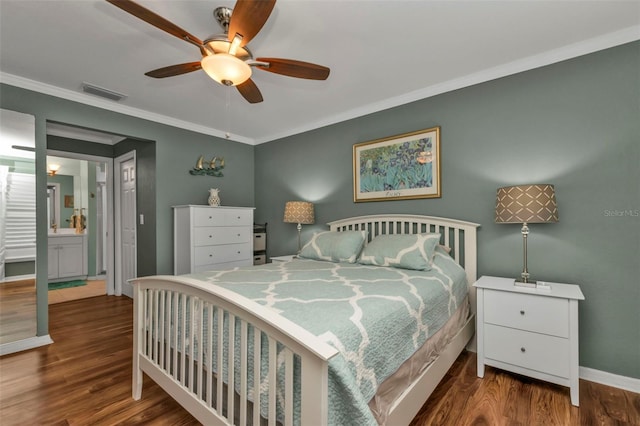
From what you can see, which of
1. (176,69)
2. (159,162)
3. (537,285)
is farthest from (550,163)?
(159,162)

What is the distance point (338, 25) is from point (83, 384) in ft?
10.1

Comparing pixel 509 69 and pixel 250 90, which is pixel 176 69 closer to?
pixel 250 90

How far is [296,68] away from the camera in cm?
188

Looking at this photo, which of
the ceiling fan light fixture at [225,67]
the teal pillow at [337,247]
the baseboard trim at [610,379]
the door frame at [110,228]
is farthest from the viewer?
the door frame at [110,228]

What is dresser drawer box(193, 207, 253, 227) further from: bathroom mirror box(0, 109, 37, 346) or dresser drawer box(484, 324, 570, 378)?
dresser drawer box(484, 324, 570, 378)

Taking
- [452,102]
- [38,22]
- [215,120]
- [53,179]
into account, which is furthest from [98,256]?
[452,102]

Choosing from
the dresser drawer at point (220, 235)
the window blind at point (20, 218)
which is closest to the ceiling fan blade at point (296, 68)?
the dresser drawer at point (220, 235)

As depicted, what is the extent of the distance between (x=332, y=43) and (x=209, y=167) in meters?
2.67

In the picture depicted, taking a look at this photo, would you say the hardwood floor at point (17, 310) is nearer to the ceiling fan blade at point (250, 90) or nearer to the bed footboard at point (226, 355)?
the bed footboard at point (226, 355)

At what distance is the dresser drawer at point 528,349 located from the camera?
1.89 m

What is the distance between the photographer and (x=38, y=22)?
1912 millimetres

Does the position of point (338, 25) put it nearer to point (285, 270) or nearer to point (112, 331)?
point (285, 270)

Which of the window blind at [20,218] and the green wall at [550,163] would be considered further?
the window blind at [20,218]

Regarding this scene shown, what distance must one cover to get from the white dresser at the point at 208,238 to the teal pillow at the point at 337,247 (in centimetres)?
133
